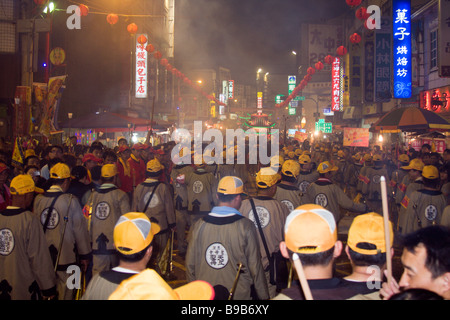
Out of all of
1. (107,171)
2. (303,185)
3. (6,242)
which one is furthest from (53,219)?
(303,185)

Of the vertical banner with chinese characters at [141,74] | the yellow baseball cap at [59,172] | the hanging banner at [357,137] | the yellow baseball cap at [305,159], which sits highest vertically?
the vertical banner with chinese characters at [141,74]

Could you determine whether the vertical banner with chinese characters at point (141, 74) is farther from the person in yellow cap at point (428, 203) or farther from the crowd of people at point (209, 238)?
the person in yellow cap at point (428, 203)

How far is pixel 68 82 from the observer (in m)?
26.9

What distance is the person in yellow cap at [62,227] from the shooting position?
17.3 ft

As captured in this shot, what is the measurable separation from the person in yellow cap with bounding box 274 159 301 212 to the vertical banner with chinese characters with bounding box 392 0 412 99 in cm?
1655

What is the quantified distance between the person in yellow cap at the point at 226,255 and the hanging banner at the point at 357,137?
14933mm

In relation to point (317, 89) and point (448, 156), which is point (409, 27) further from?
point (317, 89)

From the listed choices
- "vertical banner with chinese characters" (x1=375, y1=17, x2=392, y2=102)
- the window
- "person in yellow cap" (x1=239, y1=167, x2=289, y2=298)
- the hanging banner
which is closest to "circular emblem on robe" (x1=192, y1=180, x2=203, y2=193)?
"person in yellow cap" (x1=239, y1=167, x2=289, y2=298)

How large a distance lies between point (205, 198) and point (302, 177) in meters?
2.49

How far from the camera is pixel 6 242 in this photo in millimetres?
4332

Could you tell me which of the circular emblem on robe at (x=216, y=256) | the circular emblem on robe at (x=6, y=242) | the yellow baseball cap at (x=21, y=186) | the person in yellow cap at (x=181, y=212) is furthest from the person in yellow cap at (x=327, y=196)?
the circular emblem on robe at (x=6, y=242)

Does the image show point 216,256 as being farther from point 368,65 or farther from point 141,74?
point 141,74

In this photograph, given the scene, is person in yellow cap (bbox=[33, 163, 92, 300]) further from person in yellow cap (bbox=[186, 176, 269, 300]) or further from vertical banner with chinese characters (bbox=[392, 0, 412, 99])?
vertical banner with chinese characters (bbox=[392, 0, 412, 99])

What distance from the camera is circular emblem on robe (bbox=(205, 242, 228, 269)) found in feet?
13.6
